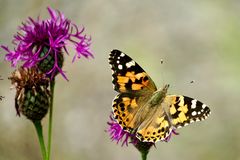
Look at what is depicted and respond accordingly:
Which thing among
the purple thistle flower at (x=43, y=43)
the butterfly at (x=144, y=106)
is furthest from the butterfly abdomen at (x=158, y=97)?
the purple thistle flower at (x=43, y=43)

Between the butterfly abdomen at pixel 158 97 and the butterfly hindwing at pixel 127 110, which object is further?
the butterfly abdomen at pixel 158 97

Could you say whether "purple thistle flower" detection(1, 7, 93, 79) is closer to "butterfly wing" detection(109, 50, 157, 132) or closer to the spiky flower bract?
"butterfly wing" detection(109, 50, 157, 132)

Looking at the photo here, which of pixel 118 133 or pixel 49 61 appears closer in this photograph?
pixel 49 61

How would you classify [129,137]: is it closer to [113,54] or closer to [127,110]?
[127,110]

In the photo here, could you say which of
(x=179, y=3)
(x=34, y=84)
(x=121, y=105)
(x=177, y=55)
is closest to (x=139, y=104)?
(x=121, y=105)

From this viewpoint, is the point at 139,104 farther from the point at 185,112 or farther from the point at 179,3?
the point at 179,3

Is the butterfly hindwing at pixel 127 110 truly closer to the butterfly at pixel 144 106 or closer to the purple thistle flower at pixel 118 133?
the butterfly at pixel 144 106

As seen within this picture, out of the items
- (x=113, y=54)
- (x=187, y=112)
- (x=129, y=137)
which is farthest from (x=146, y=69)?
(x=187, y=112)
